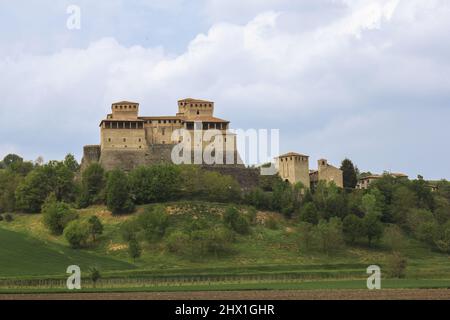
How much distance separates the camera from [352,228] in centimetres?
9438

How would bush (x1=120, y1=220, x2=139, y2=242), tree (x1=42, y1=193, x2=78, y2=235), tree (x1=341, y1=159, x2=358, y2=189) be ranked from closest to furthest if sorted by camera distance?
bush (x1=120, y1=220, x2=139, y2=242) < tree (x1=42, y1=193, x2=78, y2=235) < tree (x1=341, y1=159, x2=358, y2=189)

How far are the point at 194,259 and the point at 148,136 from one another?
3418 centimetres

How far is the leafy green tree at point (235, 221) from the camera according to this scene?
Answer: 9188 centimetres

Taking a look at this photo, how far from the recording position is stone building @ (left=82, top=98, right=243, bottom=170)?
359 feet

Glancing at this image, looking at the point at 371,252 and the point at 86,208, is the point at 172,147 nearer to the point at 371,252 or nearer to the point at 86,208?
the point at 86,208

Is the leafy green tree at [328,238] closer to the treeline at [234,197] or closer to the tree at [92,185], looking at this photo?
the treeline at [234,197]

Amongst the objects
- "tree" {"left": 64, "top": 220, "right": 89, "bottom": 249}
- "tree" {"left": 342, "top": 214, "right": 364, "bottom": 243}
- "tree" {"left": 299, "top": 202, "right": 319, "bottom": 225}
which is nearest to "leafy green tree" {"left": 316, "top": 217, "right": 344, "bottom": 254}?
"tree" {"left": 342, "top": 214, "right": 364, "bottom": 243}

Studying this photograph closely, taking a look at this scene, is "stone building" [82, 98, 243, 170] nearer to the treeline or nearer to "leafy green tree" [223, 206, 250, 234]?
the treeline

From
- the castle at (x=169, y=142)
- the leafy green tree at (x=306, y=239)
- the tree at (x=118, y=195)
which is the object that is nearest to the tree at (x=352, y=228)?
the leafy green tree at (x=306, y=239)

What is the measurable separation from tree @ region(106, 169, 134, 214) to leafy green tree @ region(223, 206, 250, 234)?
13.3 meters

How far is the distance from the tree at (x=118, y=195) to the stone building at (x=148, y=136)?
10.3 m

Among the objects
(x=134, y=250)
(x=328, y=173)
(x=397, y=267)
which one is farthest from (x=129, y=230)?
(x=328, y=173)

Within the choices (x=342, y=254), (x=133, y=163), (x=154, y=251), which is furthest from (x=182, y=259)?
(x=133, y=163)
